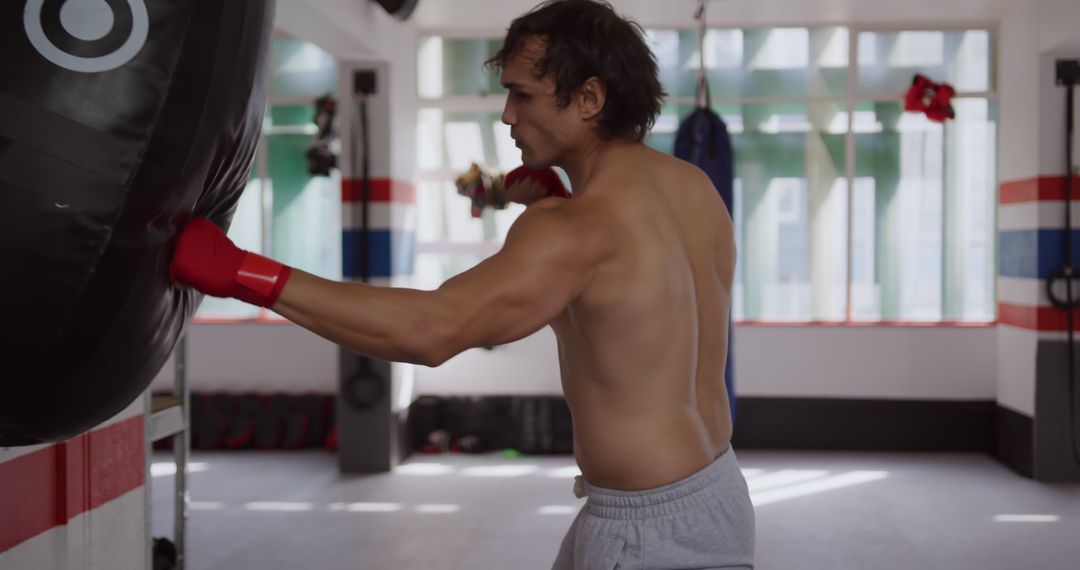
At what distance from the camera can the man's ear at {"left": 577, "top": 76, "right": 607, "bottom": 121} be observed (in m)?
1.57

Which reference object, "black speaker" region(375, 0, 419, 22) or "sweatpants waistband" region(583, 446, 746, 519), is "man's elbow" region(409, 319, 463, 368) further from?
"black speaker" region(375, 0, 419, 22)

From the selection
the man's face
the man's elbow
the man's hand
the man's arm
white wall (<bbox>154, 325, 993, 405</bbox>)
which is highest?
the man's face

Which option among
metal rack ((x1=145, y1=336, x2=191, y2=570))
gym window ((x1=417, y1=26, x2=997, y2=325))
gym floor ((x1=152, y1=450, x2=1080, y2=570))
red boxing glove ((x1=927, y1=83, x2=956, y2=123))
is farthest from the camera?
gym window ((x1=417, y1=26, x2=997, y2=325))

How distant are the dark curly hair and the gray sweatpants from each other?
1.94ft

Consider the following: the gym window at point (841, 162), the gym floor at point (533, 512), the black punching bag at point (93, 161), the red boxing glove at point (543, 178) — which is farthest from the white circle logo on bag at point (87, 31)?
the gym window at point (841, 162)

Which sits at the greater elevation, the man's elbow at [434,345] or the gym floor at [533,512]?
the man's elbow at [434,345]

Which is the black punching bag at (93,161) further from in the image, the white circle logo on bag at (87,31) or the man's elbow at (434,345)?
the man's elbow at (434,345)

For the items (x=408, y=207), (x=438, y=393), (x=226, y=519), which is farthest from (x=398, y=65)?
(x=226, y=519)

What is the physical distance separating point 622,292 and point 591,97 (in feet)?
1.08

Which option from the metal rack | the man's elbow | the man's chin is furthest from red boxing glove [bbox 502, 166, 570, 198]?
the metal rack

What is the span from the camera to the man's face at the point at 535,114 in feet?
5.12

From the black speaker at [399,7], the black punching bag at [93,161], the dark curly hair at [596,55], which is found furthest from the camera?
the black speaker at [399,7]

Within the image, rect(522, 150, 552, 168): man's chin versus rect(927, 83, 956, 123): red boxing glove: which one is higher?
rect(927, 83, 956, 123): red boxing glove

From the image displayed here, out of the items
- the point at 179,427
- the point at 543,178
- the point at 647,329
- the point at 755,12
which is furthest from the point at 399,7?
the point at 647,329
